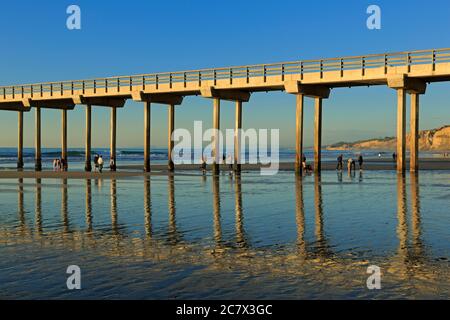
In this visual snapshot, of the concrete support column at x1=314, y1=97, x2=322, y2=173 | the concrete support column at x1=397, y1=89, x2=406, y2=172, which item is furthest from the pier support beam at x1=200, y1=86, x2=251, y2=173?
the concrete support column at x1=397, y1=89, x2=406, y2=172

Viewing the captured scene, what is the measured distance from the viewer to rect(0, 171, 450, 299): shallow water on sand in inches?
293

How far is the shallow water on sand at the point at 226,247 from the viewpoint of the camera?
7.44m

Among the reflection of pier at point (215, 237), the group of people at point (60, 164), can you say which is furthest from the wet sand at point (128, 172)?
the reflection of pier at point (215, 237)

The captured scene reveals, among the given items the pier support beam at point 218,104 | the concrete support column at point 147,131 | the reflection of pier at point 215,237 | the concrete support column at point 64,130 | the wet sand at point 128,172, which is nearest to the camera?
the reflection of pier at point 215,237

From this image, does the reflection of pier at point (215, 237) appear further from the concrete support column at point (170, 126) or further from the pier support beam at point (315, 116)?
the concrete support column at point (170, 126)

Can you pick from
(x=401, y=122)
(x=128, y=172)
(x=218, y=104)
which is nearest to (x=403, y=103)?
(x=401, y=122)

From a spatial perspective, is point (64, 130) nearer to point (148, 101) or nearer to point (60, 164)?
point (60, 164)

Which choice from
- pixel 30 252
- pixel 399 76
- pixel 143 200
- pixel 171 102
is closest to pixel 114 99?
pixel 171 102

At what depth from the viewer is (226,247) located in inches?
413

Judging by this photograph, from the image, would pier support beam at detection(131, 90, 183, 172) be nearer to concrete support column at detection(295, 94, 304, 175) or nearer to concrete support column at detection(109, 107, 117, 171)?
concrete support column at detection(109, 107, 117, 171)

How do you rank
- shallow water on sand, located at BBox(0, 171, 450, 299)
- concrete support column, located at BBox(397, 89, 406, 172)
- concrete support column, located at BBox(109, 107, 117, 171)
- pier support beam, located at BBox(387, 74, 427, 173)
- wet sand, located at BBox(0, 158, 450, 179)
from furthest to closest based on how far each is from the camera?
1. concrete support column, located at BBox(109, 107, 117, 171)
2. wet sand, located at BBox(0, 158, 450, 179)
3. concrete support column, located at BBox(397, 89, 406, 172)
4. pier support beam, located at BBox(387, 74, 427, 173)
5. shallow water on sand, located at BBox(0, 171, 450, 299)

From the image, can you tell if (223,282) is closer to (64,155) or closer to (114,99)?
(114,99)

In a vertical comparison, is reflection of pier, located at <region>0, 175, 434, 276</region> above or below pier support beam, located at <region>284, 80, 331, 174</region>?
below

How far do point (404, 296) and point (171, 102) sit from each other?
3775 centimetres
